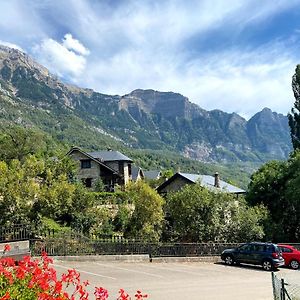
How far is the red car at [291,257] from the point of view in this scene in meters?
25.2

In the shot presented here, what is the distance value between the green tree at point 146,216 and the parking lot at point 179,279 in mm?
6802

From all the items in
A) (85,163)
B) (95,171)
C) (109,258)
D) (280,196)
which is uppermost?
(85,163)

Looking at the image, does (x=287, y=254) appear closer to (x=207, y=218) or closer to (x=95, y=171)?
(x=207, y=218)

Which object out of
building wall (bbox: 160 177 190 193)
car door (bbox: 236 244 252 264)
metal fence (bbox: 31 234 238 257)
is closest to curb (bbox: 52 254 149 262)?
metal fence (bbox: 31 234 238 257)

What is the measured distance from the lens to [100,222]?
113 ft

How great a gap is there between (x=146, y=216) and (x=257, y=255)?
10.4 m

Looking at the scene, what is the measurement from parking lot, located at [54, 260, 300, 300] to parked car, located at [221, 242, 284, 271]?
51 centimetres

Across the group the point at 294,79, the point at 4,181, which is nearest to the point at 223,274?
the point at 4,181

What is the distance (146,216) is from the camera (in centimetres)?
3209

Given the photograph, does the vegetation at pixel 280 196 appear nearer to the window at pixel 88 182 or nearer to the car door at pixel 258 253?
the car door at pixel 258 253

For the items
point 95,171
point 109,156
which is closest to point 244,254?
point 95,171

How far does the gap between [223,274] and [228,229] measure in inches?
408

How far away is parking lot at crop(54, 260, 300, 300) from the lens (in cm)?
1515

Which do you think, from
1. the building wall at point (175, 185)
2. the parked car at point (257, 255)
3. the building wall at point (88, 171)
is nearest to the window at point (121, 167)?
the building wall at point (88, 171)
